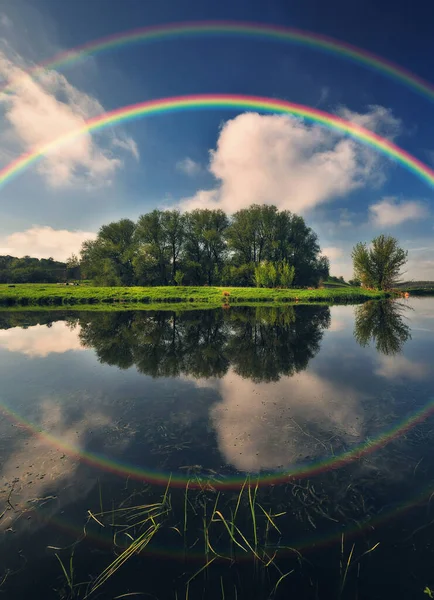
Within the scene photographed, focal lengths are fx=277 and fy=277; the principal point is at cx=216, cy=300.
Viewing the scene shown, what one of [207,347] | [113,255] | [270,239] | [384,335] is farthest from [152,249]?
[384,335]

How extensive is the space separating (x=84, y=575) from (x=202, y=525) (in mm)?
1529

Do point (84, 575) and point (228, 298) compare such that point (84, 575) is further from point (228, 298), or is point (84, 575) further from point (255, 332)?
point (228, 298)

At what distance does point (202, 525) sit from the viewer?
397cm

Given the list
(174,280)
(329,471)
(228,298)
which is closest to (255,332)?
(329,471)

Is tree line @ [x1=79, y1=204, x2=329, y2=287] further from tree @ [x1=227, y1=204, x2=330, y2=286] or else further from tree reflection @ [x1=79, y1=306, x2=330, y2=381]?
tree reflection @ [x1=79, y1=306, x2=330, y2=381]

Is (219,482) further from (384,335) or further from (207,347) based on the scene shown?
(384,335)

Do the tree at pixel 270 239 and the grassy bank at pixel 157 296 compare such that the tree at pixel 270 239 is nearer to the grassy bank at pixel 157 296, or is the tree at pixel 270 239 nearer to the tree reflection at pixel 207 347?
the grassy bank at pixel 157 296

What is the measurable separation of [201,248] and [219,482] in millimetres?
73452

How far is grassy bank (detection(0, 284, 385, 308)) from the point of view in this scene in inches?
1842

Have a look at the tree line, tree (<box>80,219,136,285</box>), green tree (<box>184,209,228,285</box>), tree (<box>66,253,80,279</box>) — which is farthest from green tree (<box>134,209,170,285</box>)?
tree (<box>66,253,80,279</box>)

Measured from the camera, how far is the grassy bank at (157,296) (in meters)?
46.8

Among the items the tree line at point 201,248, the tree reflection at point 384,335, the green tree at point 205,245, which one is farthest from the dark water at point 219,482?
the green tree at point 205,245

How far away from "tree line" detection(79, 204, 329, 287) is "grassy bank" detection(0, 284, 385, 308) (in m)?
15.0

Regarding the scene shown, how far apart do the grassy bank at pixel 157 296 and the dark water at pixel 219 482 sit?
36171 mm
